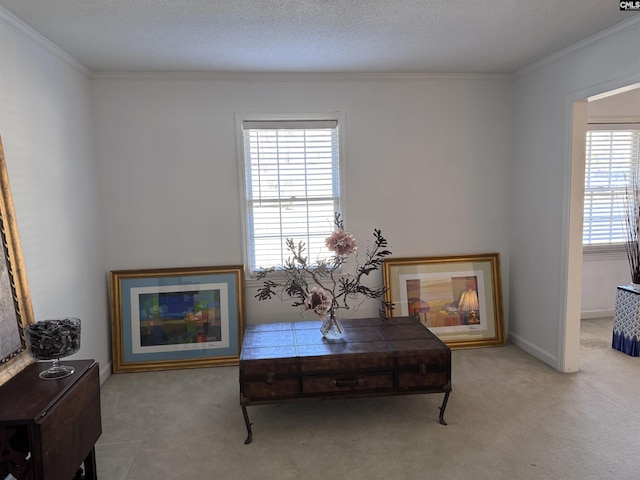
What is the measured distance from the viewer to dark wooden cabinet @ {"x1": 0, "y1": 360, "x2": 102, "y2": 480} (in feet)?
5.77

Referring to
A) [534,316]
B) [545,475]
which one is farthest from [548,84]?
[545,475]

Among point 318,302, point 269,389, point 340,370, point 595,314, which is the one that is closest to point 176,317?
point 269,389

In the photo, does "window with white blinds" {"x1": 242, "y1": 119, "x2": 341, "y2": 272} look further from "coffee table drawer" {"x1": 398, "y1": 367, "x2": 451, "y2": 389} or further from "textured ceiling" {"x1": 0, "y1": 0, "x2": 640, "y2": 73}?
"coffee table drawer" {"x1": 398, "y1": 367, "x2": 451, "y2": 389}

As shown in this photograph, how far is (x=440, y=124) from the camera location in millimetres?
4031

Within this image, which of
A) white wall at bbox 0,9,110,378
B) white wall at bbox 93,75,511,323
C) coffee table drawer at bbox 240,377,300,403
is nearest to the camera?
white wall at bbox 0,9,110,378

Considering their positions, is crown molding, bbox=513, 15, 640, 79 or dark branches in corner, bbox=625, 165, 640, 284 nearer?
crown molding, bbox=513, 15, 640, 79

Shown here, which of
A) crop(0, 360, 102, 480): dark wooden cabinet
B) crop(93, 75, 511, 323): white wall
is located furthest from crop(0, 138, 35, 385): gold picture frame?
crop(93, 75, 511, 323): white wall

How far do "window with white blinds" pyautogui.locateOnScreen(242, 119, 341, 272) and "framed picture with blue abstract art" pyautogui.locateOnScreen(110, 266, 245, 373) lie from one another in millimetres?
390

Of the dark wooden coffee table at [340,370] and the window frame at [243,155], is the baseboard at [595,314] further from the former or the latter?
the window frame at [243,155]

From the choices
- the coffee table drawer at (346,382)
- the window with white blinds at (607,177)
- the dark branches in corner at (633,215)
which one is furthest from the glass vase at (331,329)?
the window with white blinds at (607,177)

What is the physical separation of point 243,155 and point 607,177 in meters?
3.83

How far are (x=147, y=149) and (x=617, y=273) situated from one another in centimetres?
496

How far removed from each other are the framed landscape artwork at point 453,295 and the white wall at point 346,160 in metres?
0.12

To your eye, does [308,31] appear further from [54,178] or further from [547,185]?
[547,185]
